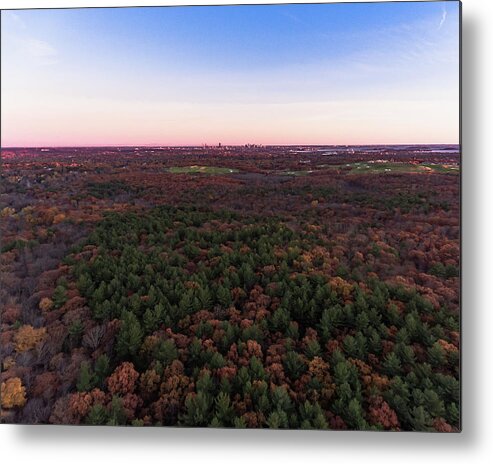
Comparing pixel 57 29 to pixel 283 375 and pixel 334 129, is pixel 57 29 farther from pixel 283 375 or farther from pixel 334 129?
pixel 283 375

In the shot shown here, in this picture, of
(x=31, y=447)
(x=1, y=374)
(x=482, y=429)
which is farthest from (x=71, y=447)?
(x=482, y=429)

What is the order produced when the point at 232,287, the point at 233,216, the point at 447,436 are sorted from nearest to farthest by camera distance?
1. the point at 447,436
2. the point at 232,287
3. the point at 233,216

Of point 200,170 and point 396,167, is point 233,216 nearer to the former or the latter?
point 200,170

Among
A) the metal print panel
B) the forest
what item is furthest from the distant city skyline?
the forest

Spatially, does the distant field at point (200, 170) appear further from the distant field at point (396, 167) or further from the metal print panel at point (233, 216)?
the distant field at point (396, 167)

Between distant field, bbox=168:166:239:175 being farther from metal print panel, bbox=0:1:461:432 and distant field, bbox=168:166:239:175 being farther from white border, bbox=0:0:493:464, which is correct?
white border, bbox=0:0:493:464

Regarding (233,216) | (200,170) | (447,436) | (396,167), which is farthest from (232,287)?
(447,436)
